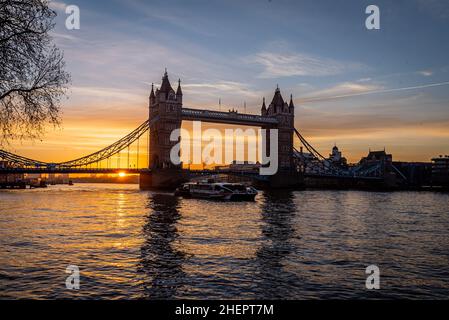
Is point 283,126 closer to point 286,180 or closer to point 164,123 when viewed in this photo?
point 286,180

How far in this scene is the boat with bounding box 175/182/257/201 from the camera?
47.2 m

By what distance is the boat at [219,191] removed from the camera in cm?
4725

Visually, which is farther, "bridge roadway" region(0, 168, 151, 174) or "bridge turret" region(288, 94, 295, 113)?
"bridge turret" region(288, 94, 295, 113)

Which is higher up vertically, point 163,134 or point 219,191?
point 163,134

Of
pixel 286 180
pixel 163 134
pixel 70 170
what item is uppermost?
pixel 163 134

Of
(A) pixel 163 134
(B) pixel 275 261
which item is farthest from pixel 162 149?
(B) pixel 275 261

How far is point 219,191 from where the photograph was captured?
160 ft

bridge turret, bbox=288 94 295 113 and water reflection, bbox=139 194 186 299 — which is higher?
bridge turret, bbox=288 94 295 113

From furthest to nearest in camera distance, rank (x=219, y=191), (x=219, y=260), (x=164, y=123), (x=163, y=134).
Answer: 1. (x=164, y=123)
2. (x=163, y=134)
3. (x=219, y=191)
4. (x=219, y=260)

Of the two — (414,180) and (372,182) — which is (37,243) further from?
(414,180)

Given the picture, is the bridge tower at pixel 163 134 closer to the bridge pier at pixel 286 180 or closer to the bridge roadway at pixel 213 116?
the bridge roadway at pixel 213 116

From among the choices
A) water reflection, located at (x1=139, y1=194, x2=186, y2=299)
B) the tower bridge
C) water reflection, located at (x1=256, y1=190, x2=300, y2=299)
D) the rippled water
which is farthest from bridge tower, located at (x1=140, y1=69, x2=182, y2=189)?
water reflection, located at (x1=139, y1=194, x2=186, y2=299)

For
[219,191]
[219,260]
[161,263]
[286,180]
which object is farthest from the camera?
[286,180]

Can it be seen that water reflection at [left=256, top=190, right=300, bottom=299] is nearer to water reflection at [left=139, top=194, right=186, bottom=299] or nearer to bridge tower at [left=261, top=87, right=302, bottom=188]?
water reflection at [left=139, top=194, right=186, bottom=299]
